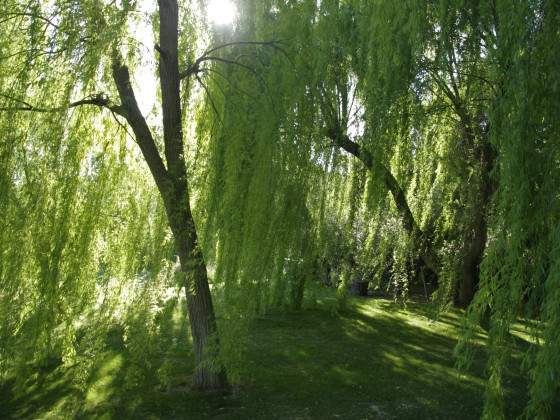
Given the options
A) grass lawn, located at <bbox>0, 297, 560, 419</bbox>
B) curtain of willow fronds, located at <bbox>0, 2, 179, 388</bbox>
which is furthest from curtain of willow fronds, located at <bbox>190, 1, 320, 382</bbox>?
curtain of willow fronds, located at <bbox>0, 2, 179, 388</bbox>

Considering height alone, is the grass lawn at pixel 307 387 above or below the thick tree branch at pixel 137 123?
below

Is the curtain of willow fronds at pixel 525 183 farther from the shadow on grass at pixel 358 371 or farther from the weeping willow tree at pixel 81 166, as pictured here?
the weeping willow tree at pixel 81 166

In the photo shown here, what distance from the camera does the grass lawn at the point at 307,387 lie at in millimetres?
A: 4523

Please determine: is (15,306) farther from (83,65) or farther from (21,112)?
(83,65)

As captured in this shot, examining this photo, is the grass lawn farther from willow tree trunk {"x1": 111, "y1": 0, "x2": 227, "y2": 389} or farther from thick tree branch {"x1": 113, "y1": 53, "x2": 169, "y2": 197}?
thick tree branch {"x1": 113, "y1": 53, "x2": 169, "y2": 197}

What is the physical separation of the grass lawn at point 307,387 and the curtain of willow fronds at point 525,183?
1.28m

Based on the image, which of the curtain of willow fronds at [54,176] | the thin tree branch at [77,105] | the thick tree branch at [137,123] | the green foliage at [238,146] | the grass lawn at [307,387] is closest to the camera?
the green foliage at [238,146]

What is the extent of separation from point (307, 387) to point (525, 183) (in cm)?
374

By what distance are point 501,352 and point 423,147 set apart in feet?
13.6

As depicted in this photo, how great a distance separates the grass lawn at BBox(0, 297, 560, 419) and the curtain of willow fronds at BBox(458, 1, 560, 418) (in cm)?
128

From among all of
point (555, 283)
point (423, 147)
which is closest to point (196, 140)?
point (423, 147)

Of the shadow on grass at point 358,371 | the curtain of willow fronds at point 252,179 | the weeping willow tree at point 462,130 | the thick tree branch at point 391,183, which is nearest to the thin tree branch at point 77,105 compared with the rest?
the curtain of willow fronds at point 252,179

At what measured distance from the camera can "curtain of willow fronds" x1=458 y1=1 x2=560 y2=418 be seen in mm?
2088

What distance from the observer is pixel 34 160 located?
361cm
